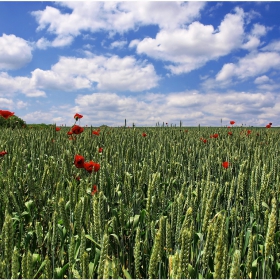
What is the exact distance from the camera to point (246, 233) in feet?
6.72

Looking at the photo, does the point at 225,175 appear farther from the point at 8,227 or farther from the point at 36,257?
the point at 8,227

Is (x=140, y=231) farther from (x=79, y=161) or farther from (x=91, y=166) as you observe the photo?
(x=79, y=161)

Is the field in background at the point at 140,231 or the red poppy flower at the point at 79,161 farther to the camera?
the red poppy flower at the point at 79,161

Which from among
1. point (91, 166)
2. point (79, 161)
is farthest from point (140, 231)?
point (79, 161)

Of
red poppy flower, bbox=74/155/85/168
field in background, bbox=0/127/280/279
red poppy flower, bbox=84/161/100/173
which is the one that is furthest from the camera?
red poppy flower, bbox=74/155/85/168

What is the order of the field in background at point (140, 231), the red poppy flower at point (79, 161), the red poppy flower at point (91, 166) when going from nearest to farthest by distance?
the field in background at point (140, 231) → the red poppy flower at point (91, 166) → the red poppy flower at point (79, 161)

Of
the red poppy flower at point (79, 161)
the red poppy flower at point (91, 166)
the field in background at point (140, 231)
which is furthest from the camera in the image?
the red poppy flower at point (79, 161)

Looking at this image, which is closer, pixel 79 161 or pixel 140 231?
pixel 140 231

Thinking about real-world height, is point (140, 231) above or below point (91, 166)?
below

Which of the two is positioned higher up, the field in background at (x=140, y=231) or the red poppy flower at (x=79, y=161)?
the red poppy flower at (x=79, y=161)

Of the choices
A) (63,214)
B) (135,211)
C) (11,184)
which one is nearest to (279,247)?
(135,211)

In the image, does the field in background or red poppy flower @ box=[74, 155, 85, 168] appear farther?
red poppy flower @ box=[74, 155, 85, 168]

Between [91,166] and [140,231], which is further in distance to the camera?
[91,166]

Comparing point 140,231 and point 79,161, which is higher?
point 79,161
